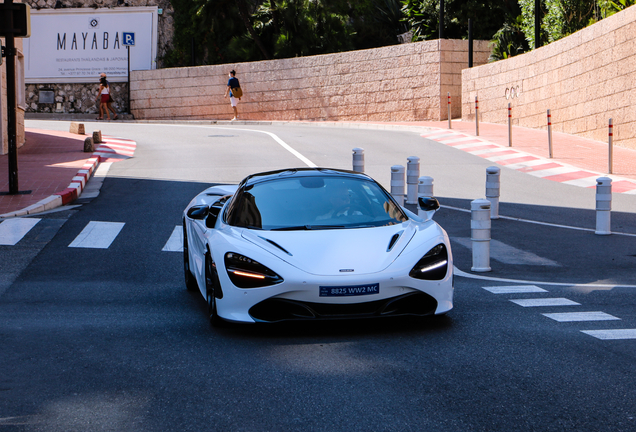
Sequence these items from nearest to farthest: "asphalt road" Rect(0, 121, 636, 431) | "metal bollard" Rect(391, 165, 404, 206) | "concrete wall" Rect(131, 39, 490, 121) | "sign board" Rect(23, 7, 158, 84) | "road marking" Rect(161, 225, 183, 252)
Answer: "asphalt road" Rect(0, 121, 636, 431) < "road marking" Rect(161, 225, 183, 252) < "metal bollard" Rect(391, 165, 404, 206) < "concrete wall" Rect(131, 39, 490, 121) < "sign board" Rect(23, 7, 158, 84)

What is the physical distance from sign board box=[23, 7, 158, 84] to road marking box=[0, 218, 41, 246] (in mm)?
30114

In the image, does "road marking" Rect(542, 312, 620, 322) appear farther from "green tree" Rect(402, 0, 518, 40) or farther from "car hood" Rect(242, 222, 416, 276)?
"green tree" Rect(402, 0, 518, 40)

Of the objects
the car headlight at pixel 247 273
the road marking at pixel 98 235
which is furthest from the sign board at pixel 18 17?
the car headlight at pixel 247 273

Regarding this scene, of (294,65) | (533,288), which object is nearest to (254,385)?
(533,288)

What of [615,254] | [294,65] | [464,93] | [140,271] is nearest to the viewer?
[140,271]

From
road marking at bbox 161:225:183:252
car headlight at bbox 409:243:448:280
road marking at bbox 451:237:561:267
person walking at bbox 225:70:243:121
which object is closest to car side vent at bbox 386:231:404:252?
car headlight at bbox 409:243:448:280

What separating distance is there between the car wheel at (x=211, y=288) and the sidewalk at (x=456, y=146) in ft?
24.0

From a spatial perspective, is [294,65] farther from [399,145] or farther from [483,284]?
[483,284]

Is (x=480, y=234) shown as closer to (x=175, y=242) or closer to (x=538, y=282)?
(x=538, y=282)

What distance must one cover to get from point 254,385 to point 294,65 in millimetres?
32587

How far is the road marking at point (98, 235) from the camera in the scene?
10859 millimetres

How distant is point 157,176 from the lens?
18.0 m

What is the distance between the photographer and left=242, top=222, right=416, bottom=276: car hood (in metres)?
5.79

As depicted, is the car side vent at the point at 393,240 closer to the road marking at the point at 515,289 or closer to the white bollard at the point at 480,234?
the road marking at the point at 515,289
